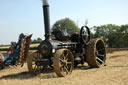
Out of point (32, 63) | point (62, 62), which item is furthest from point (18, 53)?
point (62, 62)

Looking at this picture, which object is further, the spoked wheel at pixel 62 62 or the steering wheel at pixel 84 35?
the steering wheel at pixel 84 35

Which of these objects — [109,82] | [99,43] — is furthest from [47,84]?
[99,43]

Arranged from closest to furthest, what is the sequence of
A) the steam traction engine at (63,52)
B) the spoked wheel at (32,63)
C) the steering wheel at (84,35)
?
the steam traction engine at (63,52) → the spoked wheel at (32,63) → the steering wheel at (84,35)

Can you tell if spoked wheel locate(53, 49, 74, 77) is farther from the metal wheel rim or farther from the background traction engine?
the background traction engine

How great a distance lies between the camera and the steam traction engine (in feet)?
23.0

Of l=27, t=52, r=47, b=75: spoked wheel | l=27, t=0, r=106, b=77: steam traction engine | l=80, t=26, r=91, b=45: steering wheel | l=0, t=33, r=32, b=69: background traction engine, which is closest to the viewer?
l=27, t=0, r=106, b=77: steam traction engine

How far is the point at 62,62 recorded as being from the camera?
7086 millimetres

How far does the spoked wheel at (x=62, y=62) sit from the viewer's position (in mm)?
6504

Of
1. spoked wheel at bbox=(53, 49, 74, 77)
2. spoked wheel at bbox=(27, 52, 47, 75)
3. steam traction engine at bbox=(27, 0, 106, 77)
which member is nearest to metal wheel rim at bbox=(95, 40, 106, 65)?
steam traction engine at bbox=(27, 0, 106, 77)

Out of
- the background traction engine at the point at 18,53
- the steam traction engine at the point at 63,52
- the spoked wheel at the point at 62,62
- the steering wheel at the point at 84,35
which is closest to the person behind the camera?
the spoked wheel at the point at 62,62

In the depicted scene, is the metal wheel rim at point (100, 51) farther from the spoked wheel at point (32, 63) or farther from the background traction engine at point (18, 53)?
the background traction engine at point (18, 53)

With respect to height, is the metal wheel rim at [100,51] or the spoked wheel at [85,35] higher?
the spoked wheel at [85,35]

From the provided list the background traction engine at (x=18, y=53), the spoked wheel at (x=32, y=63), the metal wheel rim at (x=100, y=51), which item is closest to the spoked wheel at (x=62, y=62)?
the spoked wheel at (x=32, y=63)

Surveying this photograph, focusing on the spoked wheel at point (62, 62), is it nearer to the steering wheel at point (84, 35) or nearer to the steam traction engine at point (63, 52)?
the steam traction engine at point (63, 52)
